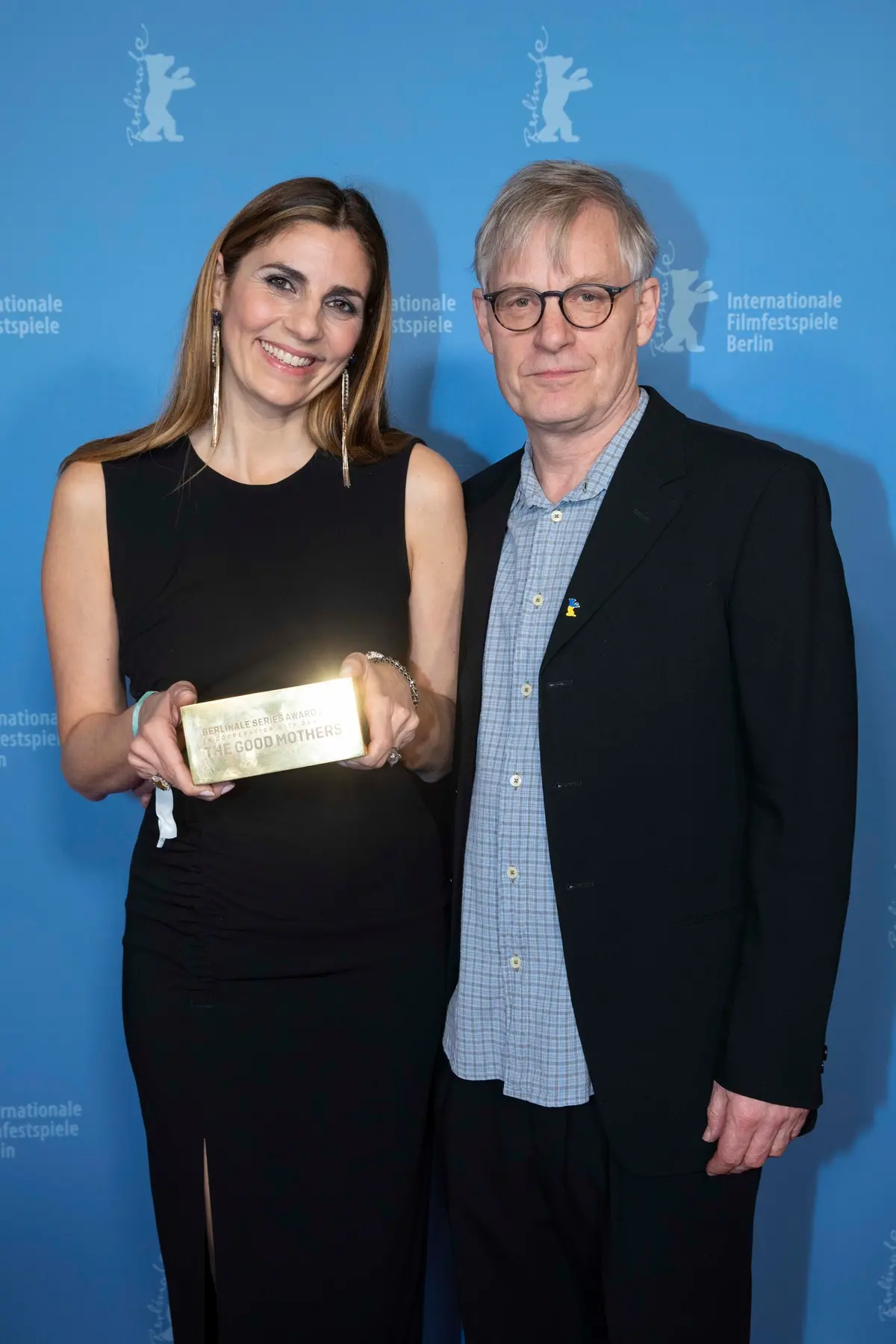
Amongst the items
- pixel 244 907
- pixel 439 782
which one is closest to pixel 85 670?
pixel 244 907

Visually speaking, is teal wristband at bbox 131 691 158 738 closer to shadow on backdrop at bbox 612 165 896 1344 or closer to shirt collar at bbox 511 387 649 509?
shirt collar at bbox 511 387 649 509

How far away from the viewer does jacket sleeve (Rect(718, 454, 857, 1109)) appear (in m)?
1.42

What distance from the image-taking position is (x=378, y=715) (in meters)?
1.42

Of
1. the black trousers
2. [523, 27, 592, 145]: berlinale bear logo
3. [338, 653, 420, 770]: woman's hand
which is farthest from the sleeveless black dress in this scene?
[523, 27, 592, 145]: berlinale bear logo

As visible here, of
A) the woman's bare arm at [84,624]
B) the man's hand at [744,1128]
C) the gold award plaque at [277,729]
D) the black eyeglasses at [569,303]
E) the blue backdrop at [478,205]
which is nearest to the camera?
the gold award plaque at [277,729]

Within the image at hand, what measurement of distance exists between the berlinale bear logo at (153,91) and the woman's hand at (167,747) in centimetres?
127

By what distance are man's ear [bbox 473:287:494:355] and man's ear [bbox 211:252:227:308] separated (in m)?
0.38

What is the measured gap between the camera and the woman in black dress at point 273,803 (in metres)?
1.65

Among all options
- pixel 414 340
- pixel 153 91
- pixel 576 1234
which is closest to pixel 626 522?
pixel 414 340

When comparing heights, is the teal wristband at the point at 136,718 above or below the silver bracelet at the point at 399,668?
below

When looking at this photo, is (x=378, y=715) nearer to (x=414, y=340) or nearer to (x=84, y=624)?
(x=84, y=624)

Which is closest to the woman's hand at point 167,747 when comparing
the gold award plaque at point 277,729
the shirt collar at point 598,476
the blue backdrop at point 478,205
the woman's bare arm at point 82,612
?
the gold award plaque at point 277,729

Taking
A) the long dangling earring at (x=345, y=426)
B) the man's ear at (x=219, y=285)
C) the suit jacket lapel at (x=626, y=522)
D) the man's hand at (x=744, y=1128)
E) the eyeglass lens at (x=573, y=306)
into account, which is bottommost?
the man's hand at (x=744, y=1128)

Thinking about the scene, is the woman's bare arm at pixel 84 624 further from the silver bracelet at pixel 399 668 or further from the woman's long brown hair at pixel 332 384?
the silver bracelet at pixel 399 668
